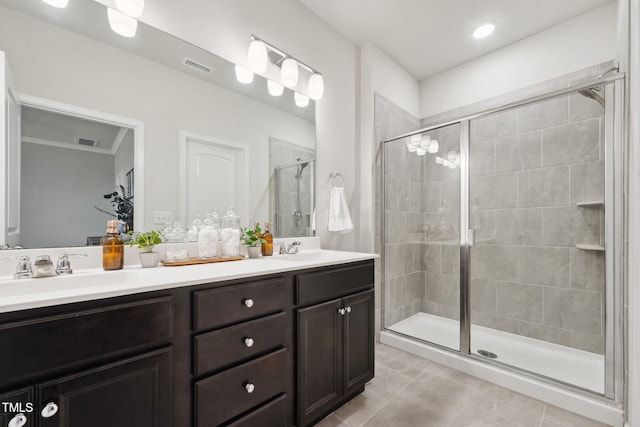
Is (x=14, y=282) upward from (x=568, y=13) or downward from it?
downward

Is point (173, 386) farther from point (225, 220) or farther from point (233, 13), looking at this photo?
point (233, 13)

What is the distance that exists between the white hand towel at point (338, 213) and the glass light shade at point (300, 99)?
0.69m

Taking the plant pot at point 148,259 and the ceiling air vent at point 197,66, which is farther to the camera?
the ceiling air vent at point 197,66

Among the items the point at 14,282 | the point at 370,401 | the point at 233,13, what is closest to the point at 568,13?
the point at 233,13

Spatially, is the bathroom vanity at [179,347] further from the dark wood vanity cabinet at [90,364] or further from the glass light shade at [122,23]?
the glass light shade at [122,23]

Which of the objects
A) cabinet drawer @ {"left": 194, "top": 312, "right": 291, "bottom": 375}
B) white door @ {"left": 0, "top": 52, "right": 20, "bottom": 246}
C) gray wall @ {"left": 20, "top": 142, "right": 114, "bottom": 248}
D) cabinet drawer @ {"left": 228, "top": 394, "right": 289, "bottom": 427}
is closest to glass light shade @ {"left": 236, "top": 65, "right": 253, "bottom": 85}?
gray wall @ {"left": 20, "top": 142, "right": 114, "bottom": 248}

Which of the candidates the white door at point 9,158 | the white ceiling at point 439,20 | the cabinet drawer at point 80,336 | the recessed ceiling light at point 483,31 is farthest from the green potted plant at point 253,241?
the recessed ceiling light at point 483,31

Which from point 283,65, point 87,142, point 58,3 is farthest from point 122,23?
point 283,65

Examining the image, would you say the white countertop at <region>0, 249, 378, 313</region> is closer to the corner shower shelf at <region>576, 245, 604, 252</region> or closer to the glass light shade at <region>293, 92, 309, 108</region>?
the glass light shade at <region>293, 92, 309, 108</region>

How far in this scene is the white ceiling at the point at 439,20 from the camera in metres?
2.09

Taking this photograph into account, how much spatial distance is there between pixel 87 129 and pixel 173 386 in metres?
1.15

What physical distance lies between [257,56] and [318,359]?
180cm

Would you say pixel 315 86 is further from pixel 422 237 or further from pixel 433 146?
pixel 422 237

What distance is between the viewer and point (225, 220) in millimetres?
1685
